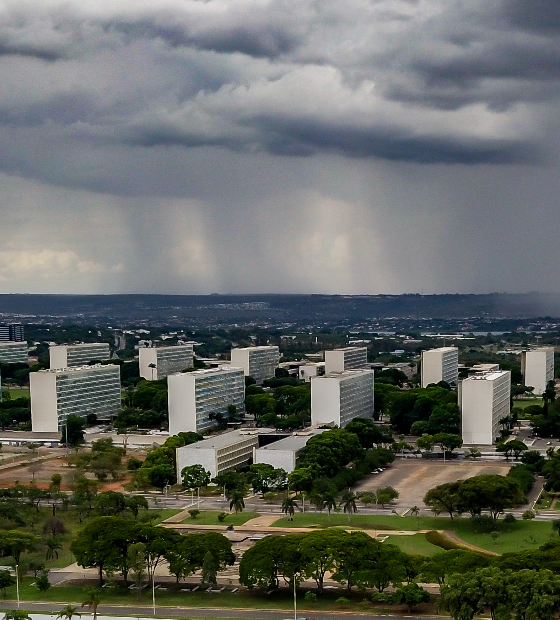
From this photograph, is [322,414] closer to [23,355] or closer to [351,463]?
[351,463]

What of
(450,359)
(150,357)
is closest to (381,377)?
(450,359)

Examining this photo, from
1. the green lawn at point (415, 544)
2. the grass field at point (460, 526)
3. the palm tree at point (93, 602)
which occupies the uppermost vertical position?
the palm tree at point (93, 602)

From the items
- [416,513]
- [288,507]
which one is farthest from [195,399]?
[416,513]

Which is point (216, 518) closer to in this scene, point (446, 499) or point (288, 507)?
point (288, 507)

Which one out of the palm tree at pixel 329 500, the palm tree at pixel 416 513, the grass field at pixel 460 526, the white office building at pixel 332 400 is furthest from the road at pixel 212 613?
the white office building at pixel 332 400

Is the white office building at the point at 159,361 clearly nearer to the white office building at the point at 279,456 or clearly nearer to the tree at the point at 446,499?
the white office building at the point at 279,456

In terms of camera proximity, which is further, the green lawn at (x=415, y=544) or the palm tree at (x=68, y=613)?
the green lawn at (x=415, y=544)
